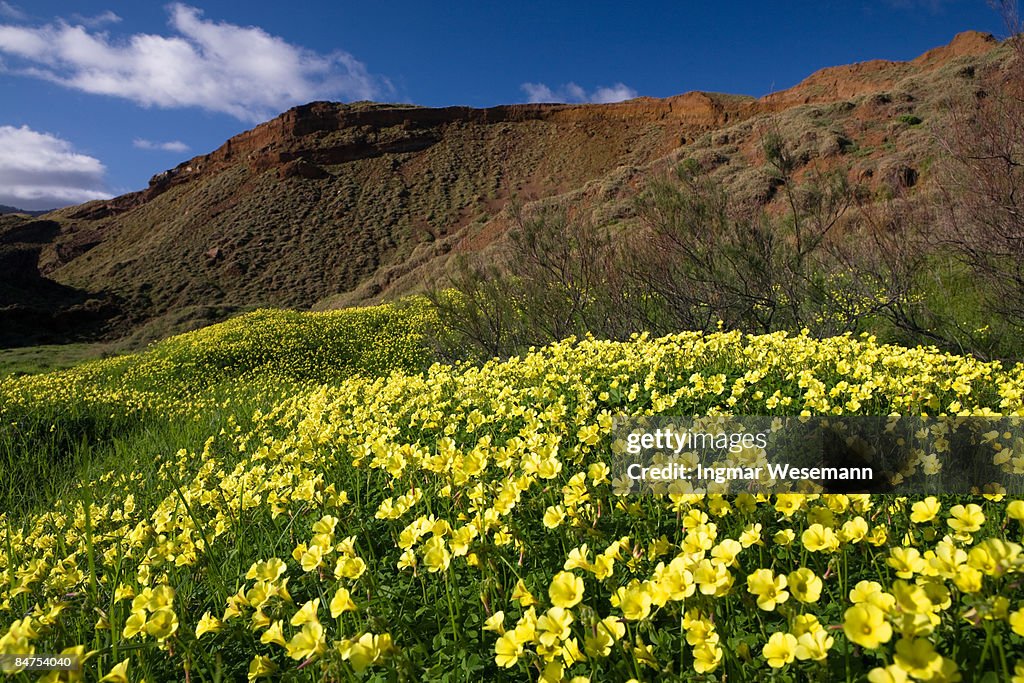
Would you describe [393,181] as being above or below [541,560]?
above

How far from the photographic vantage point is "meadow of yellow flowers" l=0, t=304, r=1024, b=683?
119 centimetres

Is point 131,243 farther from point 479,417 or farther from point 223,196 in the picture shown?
point 479,417

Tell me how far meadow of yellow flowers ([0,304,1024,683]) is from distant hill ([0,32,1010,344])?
19.5 metres

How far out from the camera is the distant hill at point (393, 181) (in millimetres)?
26812

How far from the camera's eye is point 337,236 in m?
41.1

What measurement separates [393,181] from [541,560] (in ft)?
161

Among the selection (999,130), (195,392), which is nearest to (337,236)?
(195,392)

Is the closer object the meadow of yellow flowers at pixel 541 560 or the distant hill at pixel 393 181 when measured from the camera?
the meadow of yellow flowers at pixel 541 560

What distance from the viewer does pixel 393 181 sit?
47.3m

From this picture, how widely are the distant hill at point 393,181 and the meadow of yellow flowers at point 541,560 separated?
19.5 metres

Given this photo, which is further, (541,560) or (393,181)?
(393,181)

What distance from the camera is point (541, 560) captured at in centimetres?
196

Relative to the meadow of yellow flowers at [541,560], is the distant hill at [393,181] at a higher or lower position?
higher

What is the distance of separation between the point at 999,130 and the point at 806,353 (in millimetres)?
3211
